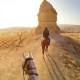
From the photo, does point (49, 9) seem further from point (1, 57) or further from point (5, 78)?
point (5, 78)

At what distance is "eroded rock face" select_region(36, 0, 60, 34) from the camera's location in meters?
37.2

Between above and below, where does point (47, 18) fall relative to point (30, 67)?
below

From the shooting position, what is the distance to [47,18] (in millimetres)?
37438

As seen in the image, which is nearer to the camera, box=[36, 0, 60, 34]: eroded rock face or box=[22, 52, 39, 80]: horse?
box=[22, 52, 39, 80]: horse

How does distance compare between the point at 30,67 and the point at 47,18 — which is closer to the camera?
the point at 30,67

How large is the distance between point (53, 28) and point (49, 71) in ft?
68.3

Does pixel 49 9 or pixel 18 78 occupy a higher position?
pixel 49 9

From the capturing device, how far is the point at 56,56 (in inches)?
851

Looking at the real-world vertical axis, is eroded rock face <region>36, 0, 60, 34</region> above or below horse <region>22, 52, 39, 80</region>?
below

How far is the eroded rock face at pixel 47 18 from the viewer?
37250 millimetres

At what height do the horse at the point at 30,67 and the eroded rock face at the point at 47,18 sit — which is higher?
the horse at the point at 30,67

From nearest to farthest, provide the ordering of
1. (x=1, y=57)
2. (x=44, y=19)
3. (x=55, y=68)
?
(x=55, y=68), (x=1, y=57), (x=44, y=19)

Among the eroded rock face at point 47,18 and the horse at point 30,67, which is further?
the eroded rock face at point 47,18

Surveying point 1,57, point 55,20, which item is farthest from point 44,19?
point 1,57
